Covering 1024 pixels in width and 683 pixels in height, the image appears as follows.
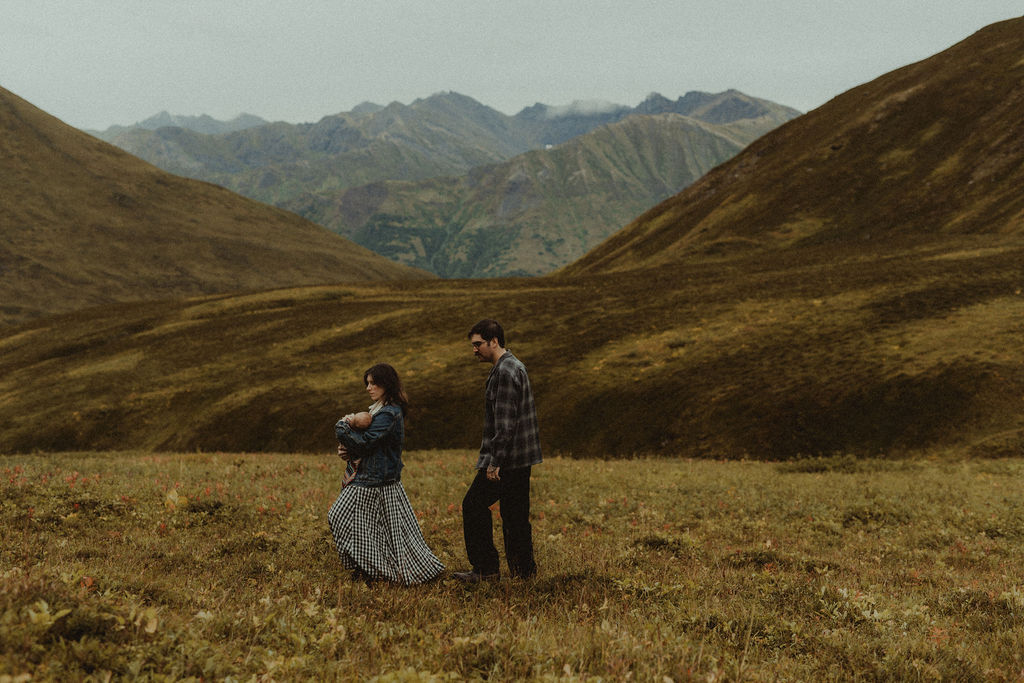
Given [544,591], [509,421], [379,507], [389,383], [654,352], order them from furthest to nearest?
[654,352]
[379,507]
[389,383]
[509,421]
[544,591]

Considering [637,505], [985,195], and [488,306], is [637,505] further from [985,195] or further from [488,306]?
[985,195]

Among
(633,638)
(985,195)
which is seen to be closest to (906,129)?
(985,195)

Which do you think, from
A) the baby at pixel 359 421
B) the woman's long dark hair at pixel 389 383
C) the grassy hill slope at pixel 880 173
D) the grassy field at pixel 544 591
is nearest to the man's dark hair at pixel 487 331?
the woman's long dark hair at pixel 389 383

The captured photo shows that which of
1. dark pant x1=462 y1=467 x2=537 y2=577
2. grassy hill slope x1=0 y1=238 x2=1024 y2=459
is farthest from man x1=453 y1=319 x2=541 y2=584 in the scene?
grassy hill slope x1=0 y1=238 x2=1024 y2=459

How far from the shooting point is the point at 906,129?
121375 millimetres

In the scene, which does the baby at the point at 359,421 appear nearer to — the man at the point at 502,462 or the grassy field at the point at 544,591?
the man at the point at 502,462

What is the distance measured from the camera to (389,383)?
34.1ft

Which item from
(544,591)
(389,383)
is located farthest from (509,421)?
(544,591)

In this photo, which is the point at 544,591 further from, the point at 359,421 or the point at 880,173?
the point at 880,173

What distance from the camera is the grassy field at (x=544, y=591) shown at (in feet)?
18.7

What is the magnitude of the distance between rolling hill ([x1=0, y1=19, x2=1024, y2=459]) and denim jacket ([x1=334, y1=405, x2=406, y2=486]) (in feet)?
87.2

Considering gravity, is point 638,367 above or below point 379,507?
below

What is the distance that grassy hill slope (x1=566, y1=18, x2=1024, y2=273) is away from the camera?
92.9 metres

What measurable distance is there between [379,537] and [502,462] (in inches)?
98.8
